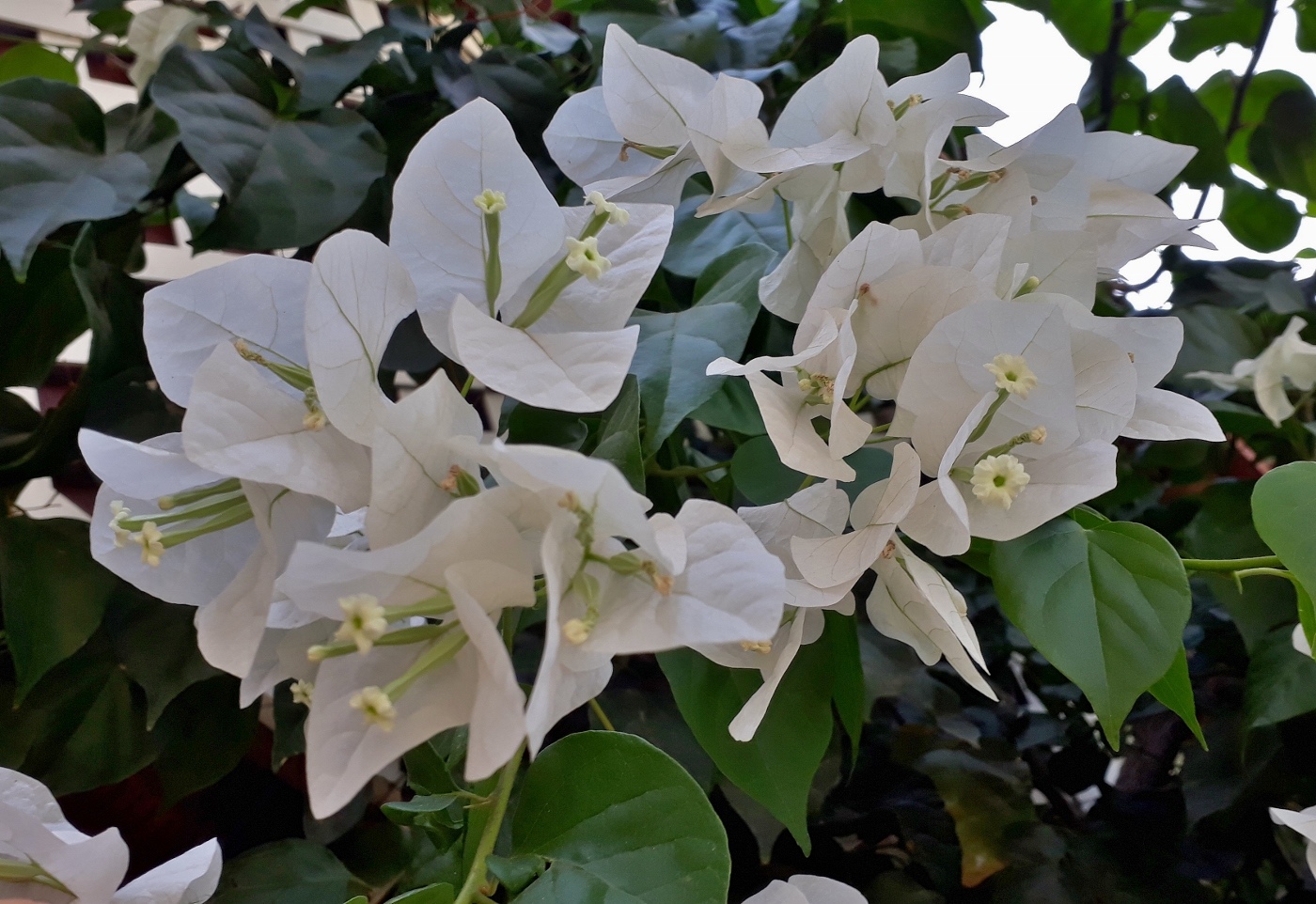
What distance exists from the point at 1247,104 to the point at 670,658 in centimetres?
74

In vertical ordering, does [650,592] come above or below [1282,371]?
above

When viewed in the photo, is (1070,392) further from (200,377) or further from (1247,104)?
(1247,104)

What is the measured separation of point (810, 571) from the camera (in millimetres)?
258

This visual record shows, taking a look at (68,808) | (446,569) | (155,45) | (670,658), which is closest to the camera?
(446,569)

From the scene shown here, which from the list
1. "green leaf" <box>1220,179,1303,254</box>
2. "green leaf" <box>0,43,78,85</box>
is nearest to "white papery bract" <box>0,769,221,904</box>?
"green leaf" <box>0,43,78,85</box>

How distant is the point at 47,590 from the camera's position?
0.38 meters

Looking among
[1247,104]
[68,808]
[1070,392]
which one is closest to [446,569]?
[1070,392]

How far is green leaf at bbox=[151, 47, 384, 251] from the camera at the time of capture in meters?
0.40

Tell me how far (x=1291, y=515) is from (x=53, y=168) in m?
0.54

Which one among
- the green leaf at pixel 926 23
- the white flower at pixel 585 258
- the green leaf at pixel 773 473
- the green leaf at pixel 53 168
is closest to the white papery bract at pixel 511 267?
the white flower at pixel 585 258

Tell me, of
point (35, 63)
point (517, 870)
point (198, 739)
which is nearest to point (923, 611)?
point (517, 870)

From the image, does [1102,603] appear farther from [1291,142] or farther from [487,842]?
[1291,142]

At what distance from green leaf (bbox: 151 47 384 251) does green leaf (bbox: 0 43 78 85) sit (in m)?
0.25

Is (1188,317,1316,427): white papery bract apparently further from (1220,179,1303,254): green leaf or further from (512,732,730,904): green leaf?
(512,732,730,904): green leaf
